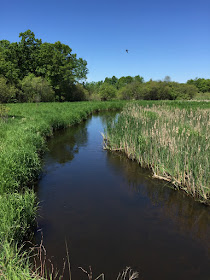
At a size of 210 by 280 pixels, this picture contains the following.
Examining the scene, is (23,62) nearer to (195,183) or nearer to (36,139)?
(36,139)

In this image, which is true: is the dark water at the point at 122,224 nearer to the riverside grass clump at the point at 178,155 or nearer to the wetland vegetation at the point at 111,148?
the riverside grass clump at the point at 178,155

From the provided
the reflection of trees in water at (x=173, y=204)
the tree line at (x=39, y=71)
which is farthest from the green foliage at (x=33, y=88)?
the reflection of trees in water at (x=173, y=204)

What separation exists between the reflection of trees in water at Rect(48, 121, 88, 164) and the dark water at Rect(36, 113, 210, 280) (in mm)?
2125

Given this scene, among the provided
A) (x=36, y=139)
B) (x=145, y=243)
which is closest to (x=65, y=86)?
(x=36, y=139)

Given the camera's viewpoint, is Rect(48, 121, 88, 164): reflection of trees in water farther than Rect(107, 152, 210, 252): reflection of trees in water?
Yes

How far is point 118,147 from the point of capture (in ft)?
42.3

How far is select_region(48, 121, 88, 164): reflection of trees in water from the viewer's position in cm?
1217

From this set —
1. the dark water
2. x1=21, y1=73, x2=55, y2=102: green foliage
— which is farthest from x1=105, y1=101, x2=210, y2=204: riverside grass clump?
x1=21, y1=73, x2=55, y2=102: green foliage

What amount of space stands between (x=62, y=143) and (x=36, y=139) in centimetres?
410

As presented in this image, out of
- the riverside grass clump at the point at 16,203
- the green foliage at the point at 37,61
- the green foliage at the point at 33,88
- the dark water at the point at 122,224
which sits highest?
the green foliage at the point at 37,61

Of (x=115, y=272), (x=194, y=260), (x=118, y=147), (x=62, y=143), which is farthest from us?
(x=62, y=143)

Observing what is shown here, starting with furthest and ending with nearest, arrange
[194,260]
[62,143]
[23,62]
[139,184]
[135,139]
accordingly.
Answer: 1. [23,62]
2. [62,143]
3. [135,139]
4. [139,184]
5. [194,260]

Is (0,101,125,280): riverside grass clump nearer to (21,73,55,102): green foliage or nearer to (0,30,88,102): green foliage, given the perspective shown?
(21,73,55,102): green foliage

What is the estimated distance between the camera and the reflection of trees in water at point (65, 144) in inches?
479
